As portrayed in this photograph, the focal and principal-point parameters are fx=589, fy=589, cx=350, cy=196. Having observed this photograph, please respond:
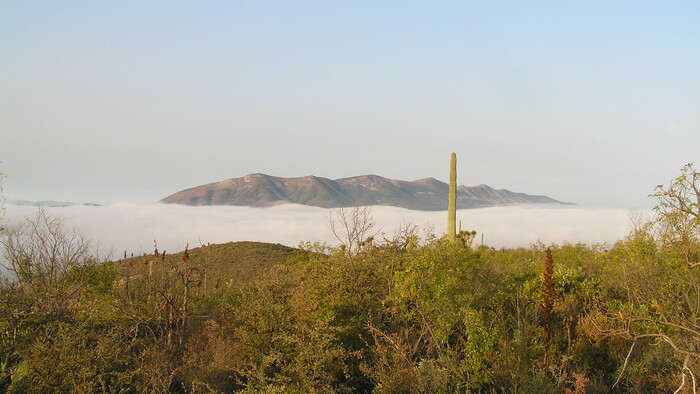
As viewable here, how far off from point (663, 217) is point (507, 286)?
30.6ft

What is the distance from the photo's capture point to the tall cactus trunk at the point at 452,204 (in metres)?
30.3

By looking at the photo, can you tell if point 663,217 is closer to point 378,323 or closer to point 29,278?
point 378,323

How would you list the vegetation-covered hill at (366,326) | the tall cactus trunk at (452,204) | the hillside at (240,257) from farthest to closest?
the hillside at (240,257) → the tall cactus trunk at (452,204) → the vegetation-covered hill at (366,326)

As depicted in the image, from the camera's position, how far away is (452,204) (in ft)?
102

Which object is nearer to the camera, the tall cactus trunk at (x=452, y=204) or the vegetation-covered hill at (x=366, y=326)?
the vegetation-covered hill at (x=366, y=326)

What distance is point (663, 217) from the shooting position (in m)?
12.8

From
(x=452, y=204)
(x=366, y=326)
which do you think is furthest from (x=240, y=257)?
(x=366, y=326)

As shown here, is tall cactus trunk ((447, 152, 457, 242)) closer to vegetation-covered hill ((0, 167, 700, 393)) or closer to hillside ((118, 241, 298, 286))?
vegetation-covered hill ((0, 167, 700, 393))

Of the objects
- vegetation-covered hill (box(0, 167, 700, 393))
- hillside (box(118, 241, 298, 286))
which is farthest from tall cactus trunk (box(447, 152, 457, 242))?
hillside (box(118, 241, 298, 286))

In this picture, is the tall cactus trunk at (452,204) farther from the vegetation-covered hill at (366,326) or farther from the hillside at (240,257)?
the hillside at (240,257)

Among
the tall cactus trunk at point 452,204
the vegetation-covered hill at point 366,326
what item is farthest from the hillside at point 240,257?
the vegetation-covered hill at point 366,326

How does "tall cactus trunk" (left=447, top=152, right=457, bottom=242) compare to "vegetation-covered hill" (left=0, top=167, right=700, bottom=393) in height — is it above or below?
above

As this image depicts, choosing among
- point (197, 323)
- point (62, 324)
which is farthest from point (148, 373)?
point (197, 323)

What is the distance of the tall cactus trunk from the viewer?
3025cm
